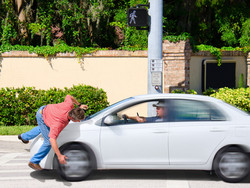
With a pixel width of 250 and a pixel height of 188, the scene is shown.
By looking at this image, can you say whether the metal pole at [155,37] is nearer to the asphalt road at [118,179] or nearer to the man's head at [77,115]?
the asphalt road at [118,179]

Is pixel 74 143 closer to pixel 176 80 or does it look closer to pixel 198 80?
pixel 176 80

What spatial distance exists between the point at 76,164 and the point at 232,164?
8.76ft

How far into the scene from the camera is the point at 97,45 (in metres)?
17.3

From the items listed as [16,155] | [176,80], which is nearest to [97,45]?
[176,80]

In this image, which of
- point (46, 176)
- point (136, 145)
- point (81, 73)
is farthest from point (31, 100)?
point (136, 145)

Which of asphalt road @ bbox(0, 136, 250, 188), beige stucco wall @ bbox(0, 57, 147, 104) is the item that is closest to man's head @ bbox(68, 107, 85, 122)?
asphalt road @ bbox(0, 136, 250, 188)

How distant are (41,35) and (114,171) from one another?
9.93 m

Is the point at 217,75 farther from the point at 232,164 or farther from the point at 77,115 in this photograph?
the point at 77,115

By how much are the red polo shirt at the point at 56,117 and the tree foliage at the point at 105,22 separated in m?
8.47

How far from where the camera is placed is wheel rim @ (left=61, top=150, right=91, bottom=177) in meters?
7.21

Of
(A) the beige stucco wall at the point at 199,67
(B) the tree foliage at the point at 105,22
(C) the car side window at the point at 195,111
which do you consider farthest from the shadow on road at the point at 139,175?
(B) the tree foliage at the point at 105,22

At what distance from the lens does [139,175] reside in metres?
7.88

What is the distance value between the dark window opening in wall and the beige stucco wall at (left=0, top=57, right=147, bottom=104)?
235 cm

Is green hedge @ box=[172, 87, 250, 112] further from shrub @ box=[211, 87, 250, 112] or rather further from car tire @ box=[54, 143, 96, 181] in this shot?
car tire @ box=[54, 143, 96, 181]
